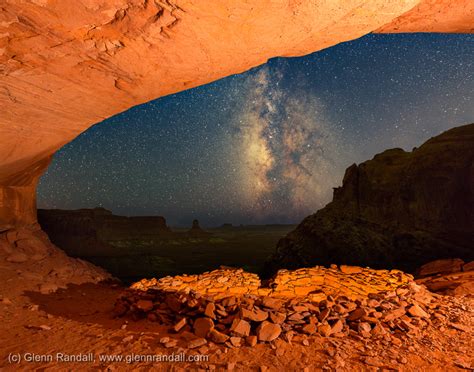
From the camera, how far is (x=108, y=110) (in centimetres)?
562

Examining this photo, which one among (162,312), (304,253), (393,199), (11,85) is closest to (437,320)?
(162,312)

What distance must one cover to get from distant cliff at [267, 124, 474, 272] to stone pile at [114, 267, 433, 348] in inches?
274

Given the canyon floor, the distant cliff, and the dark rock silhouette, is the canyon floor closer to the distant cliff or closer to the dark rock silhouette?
the distant cliff

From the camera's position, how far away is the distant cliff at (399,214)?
10.6 m

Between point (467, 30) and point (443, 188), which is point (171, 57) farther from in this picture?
point (443, 188)

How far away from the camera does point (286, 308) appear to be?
418 centimetres

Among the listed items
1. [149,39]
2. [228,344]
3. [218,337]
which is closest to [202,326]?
[218,337]

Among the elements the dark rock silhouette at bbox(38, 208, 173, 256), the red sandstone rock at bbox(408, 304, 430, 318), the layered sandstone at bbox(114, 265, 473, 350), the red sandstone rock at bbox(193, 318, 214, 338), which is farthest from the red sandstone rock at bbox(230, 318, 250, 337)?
the dark rock silhouette at bbox(38, 208, 173, 256)

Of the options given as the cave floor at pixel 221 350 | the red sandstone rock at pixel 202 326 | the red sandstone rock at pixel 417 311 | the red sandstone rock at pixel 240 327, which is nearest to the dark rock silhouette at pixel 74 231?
the cave floor at pixel 221 350

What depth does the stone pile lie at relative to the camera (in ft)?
12.2

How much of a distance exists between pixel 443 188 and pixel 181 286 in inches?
465

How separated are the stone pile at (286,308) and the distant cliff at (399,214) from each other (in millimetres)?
6960

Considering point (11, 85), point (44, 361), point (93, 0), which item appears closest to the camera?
point (93, 0)

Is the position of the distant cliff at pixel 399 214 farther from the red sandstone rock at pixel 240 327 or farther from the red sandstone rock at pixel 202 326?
the red sandstone rock at pixel 202 326
